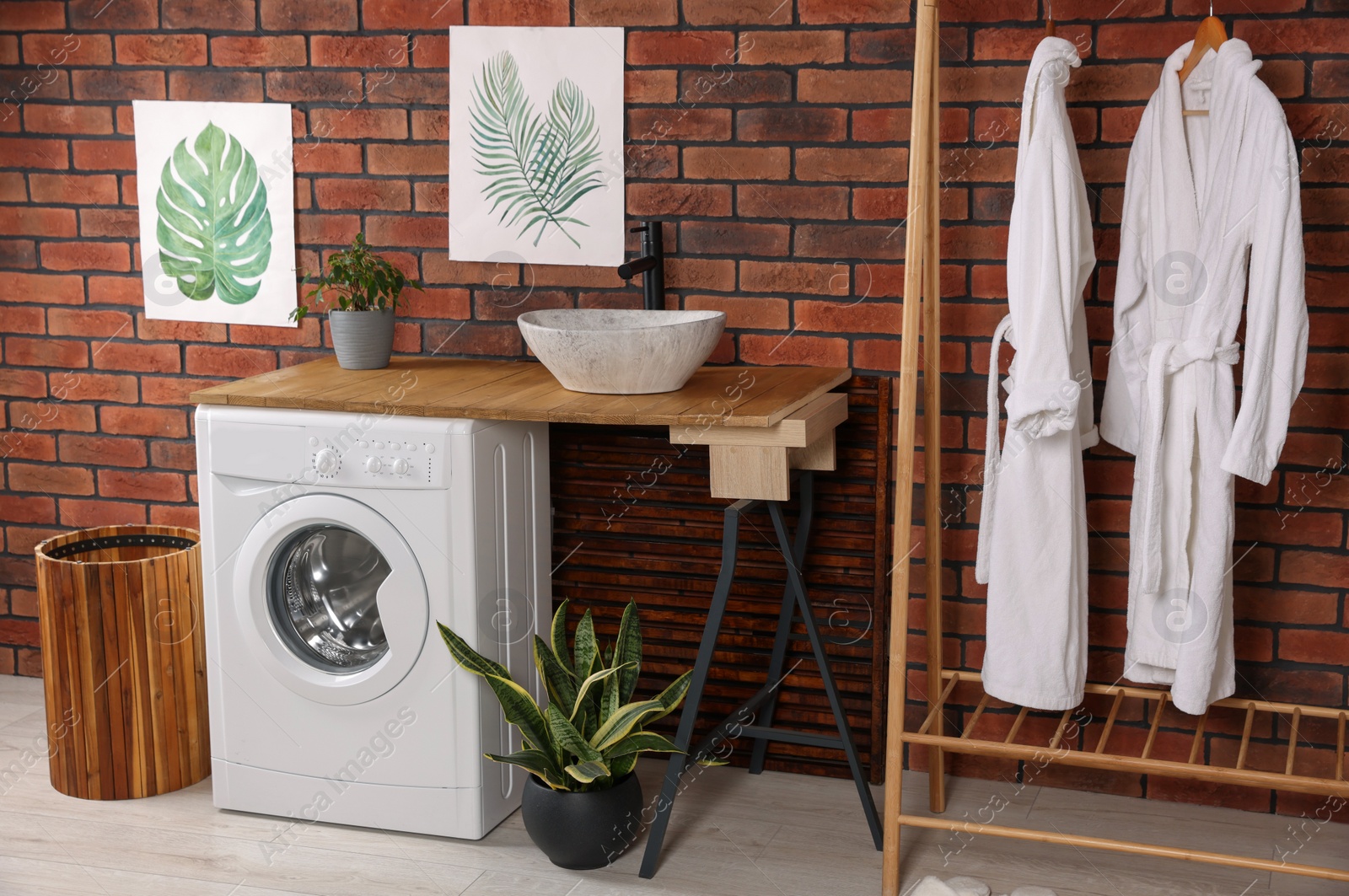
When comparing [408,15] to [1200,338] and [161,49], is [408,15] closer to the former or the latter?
[161,49]

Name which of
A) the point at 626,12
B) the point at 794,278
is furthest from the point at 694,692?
the point at 626,12

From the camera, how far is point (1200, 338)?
2.09 metres

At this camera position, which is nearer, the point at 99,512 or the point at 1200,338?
the point at 1200,338

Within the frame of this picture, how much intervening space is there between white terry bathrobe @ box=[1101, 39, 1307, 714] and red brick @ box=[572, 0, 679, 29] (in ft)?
3.16

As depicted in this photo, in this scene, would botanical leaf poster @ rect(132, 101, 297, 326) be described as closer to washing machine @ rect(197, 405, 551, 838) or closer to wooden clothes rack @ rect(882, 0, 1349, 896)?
washing machine @ rect(197, 405, 551, 838)

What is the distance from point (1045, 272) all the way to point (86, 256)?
2.23 metres

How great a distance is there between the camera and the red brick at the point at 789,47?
8.25 ft

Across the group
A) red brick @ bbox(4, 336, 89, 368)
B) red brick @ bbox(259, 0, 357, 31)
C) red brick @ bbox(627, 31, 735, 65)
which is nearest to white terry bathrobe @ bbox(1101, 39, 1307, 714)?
red brick @ bbox(627, 31, 735, 65)

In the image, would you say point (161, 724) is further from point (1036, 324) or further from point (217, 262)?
point (1036, 324)

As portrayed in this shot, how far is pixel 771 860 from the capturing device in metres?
2.35

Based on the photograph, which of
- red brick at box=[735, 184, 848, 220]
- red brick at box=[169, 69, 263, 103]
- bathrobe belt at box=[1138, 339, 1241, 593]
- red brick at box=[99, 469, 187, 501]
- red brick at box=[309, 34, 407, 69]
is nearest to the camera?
bathrobe belt at box=[1138, 339, 1241, 593]

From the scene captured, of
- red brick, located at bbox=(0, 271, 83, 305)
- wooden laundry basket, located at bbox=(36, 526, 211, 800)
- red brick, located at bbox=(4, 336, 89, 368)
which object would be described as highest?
red brick, located at bbox=(0, 271, 83, 305)

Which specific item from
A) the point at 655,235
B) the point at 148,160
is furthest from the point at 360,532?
the point at 148,160

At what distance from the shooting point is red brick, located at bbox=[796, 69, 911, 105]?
2.50m
